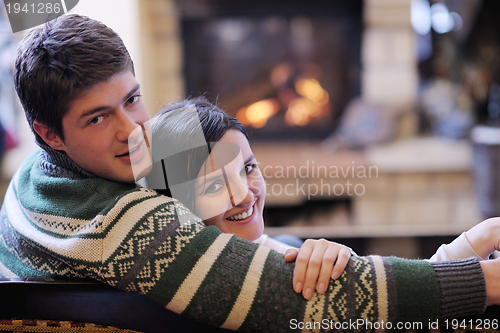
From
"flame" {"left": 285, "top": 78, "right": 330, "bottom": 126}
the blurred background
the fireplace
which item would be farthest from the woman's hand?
"flame" {"left": 285, "top": 78, "right": 330, "bottom": 126}

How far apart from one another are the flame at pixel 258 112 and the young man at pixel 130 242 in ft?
5.21

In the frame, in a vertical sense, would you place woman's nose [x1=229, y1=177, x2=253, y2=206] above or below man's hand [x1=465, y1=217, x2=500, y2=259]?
above

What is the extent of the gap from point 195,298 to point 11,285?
26cm

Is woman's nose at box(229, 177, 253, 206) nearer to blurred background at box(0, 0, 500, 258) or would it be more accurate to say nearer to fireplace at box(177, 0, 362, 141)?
blurred background at box(0, 0, 500, 258)

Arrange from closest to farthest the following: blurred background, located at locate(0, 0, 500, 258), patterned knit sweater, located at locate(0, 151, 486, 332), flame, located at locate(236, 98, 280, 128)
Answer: patterned knit sweater, located at locate(0, 151, 486, 332)
blurred background, located at locate(0, 0, 500, 258)
flame, located at locate(236, 98, 280, 128)

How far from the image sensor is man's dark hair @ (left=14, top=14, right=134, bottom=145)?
600 mm

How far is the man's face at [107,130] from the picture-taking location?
62cm

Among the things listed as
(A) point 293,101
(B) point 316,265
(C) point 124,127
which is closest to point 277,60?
(A) point 293,101

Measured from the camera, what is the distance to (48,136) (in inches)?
26.3

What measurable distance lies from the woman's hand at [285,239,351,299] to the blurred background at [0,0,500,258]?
4.52ft

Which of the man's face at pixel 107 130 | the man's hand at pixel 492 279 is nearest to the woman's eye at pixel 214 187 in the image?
the man's face at pixel 107 130

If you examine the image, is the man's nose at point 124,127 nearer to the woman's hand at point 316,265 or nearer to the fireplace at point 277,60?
the woman's hand at point 316,265

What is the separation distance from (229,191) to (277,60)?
5.35 ft

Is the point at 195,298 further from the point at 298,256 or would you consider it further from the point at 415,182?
the point at 415,182
